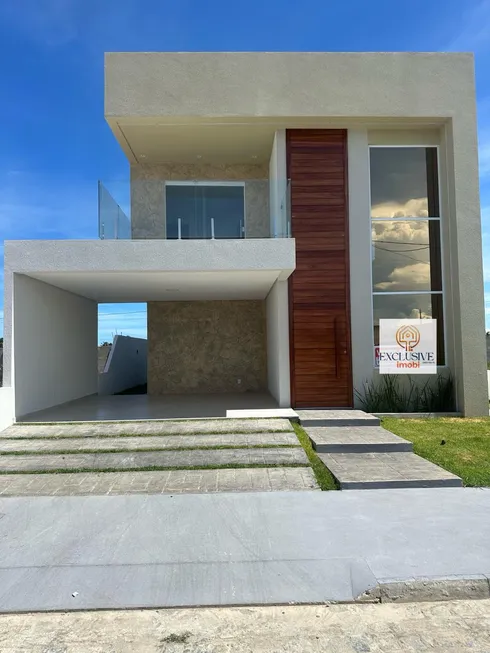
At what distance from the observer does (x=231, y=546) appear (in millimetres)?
4195

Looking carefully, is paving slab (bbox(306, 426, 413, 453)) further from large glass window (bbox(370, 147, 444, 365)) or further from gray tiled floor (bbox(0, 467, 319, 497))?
large glass window (bbox(370, 147, 444, 365))

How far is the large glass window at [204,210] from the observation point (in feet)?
34.9

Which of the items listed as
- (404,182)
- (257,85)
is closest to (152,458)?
(257,85)

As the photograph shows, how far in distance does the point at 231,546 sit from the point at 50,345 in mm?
8108

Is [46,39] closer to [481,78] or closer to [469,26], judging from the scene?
[469,26]

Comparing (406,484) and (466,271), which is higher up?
(466,271)

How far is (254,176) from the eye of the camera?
42.8 ft

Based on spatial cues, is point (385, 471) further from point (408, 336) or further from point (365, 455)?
point (408, 336)

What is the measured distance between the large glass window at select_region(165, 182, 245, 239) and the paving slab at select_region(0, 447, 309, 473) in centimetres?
512

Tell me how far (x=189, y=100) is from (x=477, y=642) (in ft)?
34.5

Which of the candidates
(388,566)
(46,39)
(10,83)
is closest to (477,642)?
(388,566)

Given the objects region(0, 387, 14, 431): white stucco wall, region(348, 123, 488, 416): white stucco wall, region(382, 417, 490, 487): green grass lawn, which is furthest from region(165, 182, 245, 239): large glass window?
region(382, 417, 490, 487): green grass lawn

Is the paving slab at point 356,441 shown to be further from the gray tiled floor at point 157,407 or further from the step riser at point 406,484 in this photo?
the gray tiled floor at point 157,407

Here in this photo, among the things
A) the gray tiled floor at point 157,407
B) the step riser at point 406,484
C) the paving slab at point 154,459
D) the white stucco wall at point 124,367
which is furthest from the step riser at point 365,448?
the white stucco wall at point 124,367
